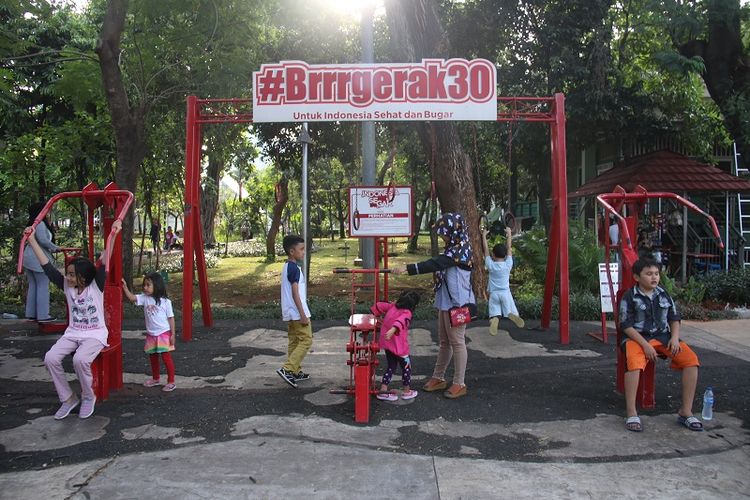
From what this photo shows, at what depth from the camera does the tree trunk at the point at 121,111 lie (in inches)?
389

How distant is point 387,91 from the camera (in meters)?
7.80

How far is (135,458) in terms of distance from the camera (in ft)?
13.8

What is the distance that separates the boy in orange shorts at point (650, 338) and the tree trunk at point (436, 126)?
Result: 5.70 metres

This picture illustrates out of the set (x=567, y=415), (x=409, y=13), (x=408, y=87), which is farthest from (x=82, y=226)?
(x=567, y=415)

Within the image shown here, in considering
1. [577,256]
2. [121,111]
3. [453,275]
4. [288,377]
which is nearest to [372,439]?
[288,377]

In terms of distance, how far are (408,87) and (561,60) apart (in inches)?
298

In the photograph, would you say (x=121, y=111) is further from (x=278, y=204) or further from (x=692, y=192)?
(x=278, y=204)

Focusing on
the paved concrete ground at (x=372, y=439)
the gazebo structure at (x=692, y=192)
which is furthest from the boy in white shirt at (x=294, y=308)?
the gazebo structure at (x=692, y=192)

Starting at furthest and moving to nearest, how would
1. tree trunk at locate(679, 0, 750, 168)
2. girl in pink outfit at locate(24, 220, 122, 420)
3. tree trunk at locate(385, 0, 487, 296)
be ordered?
tree trunk at locate(679, 0, 750, 168) < tree trunk at locate(385, 0, 487, 296) < girl in pink outfit at locate(24, 220, 122, 420)

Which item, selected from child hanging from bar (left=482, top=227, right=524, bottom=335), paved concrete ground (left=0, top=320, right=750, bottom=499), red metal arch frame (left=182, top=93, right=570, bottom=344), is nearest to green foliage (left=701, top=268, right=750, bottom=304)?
red metal arch frame (left=182, top=93, right=570, bottom=344)

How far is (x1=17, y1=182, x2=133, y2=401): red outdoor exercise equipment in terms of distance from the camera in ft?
17.8

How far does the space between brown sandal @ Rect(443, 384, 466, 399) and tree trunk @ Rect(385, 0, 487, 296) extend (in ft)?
17.5

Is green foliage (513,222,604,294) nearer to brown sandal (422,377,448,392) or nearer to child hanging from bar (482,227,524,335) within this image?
child hanging from bar (482,227,524,335)

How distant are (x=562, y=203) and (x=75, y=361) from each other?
19.7 ft
